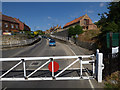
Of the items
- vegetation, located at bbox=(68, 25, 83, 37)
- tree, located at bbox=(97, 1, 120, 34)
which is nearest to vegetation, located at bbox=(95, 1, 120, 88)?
tree, located at bbox=(97, 1, 120, 34)

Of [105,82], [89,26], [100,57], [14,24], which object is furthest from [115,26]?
[14,24]

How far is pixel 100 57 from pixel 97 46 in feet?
28.5

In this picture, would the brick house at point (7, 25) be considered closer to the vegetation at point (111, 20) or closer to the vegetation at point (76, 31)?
the vegetation at point (76, 31)

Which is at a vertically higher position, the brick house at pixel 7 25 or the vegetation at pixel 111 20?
the brick house at pixel 7 25

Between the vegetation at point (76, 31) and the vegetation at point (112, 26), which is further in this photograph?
the vegetation at point (76, 31)

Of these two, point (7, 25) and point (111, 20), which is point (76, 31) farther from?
point (7, 25)

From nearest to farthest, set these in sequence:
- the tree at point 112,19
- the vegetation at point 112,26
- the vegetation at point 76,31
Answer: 1. the vegetation at point 112,26
2. the tree at point 112,19
3. the vegetation at point 76,31

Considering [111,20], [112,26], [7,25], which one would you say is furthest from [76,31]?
[7,25]

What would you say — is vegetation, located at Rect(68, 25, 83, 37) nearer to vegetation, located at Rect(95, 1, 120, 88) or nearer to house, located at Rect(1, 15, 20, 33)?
vegetation, located at Rect(95, 1, 120, 88)

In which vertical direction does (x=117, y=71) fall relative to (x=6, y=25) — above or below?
below

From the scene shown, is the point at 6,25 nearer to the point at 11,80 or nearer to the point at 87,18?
the point at 87,18

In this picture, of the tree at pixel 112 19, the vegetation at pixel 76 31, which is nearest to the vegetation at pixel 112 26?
the tree at pixel 112 19

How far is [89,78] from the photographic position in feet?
15.4

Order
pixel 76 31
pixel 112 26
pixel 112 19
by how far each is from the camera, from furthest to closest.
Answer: pixel 76 31, pixel 112 19, pixel 112 26
